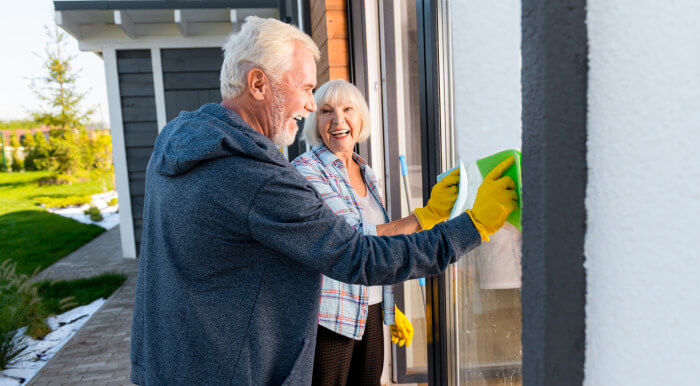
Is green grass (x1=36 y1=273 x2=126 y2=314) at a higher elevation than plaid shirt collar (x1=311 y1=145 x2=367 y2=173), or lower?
lower

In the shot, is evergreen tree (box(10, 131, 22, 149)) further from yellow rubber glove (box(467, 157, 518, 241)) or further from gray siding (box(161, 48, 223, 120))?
yellow rubber glove (box(467, 157, 518, 241))

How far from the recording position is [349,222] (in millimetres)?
1696

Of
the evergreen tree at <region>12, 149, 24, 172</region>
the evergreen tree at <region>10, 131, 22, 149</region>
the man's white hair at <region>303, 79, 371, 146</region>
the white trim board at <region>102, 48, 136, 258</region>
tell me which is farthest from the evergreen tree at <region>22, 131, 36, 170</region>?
the man's white hair at <region>303, 79, 371, 146</region>

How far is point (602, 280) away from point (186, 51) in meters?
6.72

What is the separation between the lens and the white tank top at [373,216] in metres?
1.92

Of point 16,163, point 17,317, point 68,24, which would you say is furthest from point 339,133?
point 16,163

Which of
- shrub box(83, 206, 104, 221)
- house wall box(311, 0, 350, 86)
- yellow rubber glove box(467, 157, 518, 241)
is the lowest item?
shrub box(83, 206, 104, 221)

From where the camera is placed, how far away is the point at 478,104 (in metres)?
0.81

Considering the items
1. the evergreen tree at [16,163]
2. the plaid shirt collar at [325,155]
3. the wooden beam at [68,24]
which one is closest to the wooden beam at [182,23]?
the wooden beam at [68,24]

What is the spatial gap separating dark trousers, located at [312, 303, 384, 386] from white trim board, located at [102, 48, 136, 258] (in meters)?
5.51

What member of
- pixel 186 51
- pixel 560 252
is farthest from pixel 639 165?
pixel 186 51

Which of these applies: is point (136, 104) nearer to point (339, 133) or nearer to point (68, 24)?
point (68, 24)

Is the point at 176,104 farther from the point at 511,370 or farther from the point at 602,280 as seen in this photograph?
the point at 602,280

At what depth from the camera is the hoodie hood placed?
975 millimetres
